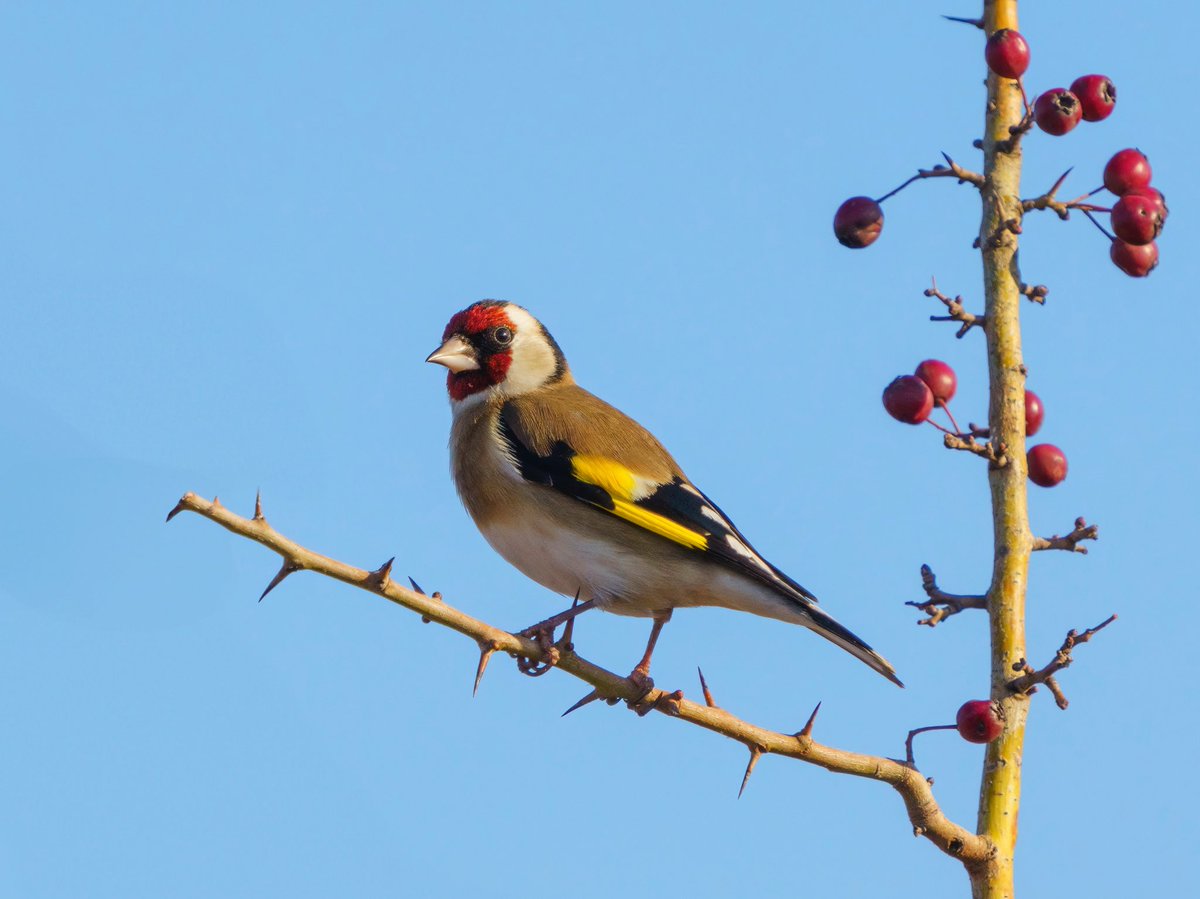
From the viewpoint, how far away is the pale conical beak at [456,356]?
25.2 ft

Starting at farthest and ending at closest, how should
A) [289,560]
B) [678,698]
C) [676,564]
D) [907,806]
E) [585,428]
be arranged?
[585,428], [676,564], [678,698], [907,806], [289,560]

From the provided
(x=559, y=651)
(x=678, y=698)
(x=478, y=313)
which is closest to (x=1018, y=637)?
(x=678, y=698)

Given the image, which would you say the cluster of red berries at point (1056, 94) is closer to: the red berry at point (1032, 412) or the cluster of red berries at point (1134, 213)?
the cluster of red berries at point (1134, 213)

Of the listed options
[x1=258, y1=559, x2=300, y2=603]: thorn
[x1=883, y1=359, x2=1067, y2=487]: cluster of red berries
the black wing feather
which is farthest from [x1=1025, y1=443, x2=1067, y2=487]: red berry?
[x1=258, y1=559, x2=300, y2=603]: thorn

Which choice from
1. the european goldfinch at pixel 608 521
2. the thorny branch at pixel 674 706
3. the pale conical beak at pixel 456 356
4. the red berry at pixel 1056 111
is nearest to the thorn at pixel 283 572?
the thorny branch at pixel 674 706

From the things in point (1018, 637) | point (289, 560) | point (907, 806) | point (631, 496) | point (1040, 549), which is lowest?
point (289, 560)

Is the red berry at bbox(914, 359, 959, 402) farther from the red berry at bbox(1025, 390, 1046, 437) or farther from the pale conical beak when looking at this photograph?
the pale conical beak

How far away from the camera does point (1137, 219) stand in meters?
5.36

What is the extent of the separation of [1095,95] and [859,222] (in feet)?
3.26

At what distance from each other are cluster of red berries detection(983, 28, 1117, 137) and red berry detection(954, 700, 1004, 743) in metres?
2.17

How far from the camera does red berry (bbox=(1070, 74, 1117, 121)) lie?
18.2ft

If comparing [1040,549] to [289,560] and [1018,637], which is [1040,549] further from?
[289,560]

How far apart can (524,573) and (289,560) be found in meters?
3.08

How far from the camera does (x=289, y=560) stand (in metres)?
3.75
